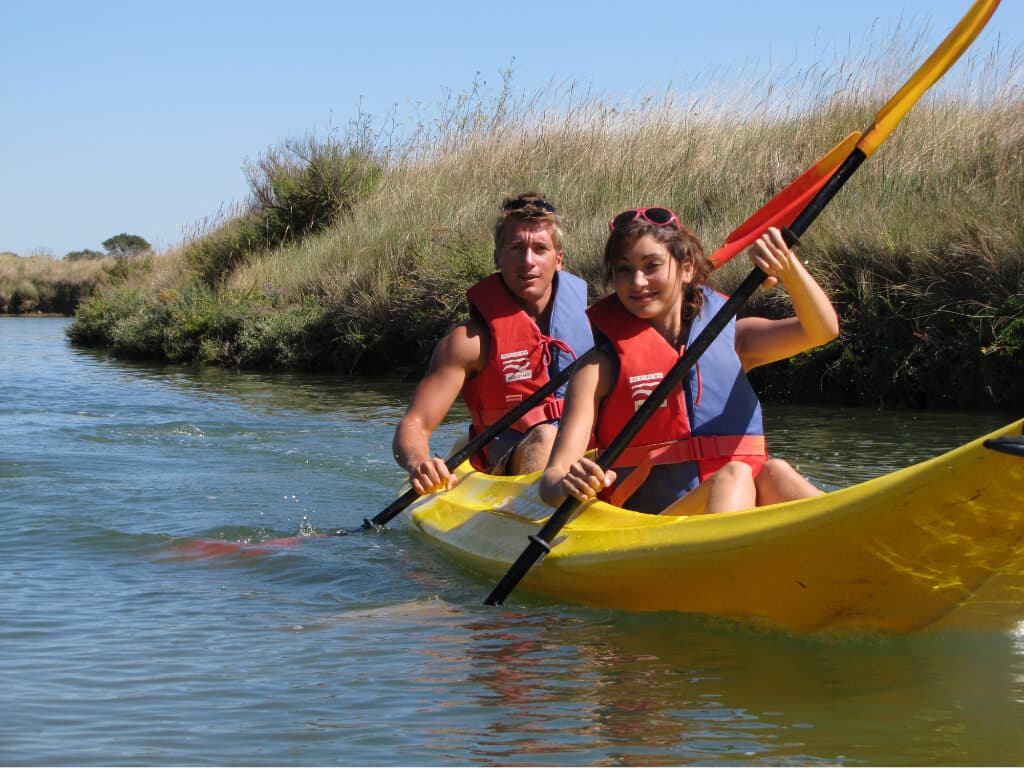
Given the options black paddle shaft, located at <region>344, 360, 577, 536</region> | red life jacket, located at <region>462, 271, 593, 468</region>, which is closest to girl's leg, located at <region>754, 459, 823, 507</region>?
black paddle shaft, located at <region>344, 360, 577, 536</region>

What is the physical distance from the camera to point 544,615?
3.75m

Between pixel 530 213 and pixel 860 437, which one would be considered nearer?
pixel 530 213

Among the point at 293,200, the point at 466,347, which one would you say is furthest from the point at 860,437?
the point at 293,200

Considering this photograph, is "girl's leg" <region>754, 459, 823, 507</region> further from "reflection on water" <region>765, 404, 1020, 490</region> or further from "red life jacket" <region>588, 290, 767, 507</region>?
"reflection on water" <region>765, 404, 1020, 490</region>

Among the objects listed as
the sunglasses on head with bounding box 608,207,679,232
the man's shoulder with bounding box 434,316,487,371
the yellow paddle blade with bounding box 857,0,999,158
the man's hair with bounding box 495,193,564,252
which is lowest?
the man's shoulder with bounding box 434,316,487,371

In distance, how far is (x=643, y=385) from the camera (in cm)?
376

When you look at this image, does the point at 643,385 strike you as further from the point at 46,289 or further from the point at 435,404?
the point at 46,289

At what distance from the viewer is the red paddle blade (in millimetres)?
3807

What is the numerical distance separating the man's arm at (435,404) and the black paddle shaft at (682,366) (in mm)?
626

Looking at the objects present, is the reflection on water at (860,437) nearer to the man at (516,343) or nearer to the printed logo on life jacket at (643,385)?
the man at (516,343)

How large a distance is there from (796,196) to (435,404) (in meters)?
1.59

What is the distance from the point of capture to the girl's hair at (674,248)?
11.8 feet

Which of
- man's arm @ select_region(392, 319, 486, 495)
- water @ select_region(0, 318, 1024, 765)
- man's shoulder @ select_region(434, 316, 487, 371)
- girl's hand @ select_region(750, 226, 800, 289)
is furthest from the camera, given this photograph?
man's shoulder @ select_region(434, 316, 487, 371)

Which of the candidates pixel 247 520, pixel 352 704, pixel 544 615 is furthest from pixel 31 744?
pixel 247 520
